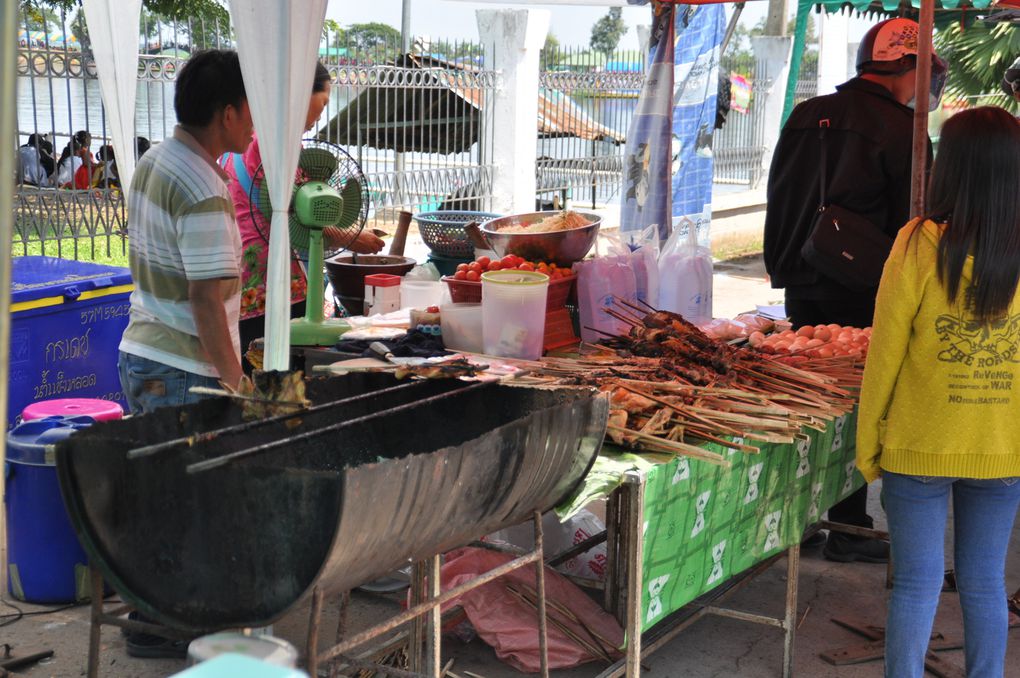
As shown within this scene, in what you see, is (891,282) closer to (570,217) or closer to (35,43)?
(570,217)

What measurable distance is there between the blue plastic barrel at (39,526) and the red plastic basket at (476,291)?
1.51m

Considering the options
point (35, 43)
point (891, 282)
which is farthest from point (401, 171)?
point (891, 282)

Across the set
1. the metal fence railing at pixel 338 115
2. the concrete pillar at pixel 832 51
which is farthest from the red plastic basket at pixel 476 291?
the concrete pillar at pixel 832 51

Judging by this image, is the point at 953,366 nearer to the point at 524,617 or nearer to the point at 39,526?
the point at 524,617

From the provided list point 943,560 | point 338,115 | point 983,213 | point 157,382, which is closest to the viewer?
point 983,213

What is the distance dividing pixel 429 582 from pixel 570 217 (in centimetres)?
209

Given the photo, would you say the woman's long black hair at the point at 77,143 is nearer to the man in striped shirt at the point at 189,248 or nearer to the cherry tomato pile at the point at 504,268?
the cherry tomato pile at the point at 504,268

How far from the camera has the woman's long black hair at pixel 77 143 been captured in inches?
302

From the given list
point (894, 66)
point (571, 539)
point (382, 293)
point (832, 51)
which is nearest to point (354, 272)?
Result: point (382, 293)

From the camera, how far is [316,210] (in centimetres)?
373

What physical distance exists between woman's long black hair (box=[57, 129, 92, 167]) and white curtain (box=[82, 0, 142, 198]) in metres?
2.92

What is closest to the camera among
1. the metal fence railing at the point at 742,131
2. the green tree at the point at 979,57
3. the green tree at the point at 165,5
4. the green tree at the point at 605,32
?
the green tree at the point at 979,57

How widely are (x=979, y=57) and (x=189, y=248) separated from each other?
484 inches

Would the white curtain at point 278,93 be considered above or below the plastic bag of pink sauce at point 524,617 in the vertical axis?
above
